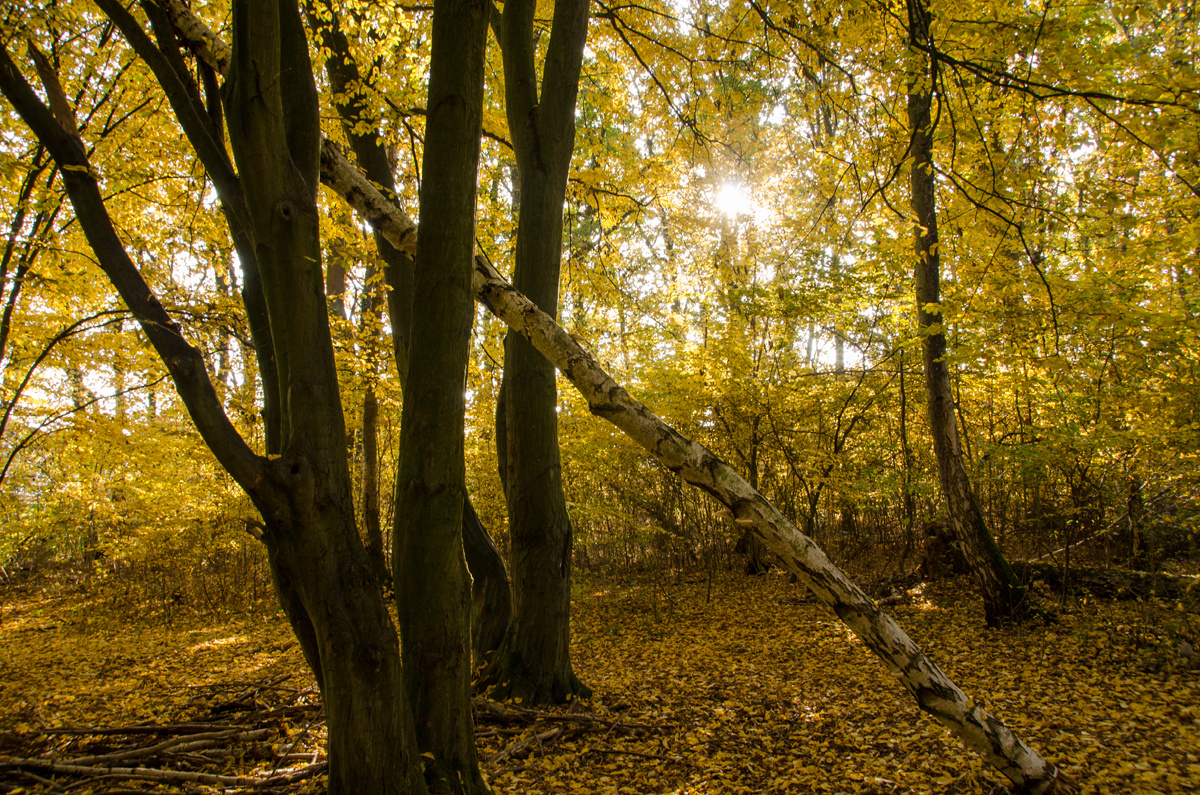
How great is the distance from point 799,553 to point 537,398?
244 centimetres

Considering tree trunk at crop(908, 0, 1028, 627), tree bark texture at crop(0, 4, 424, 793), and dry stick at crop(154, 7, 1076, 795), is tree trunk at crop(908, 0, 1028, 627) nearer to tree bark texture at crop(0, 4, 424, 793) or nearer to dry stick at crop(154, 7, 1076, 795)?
dry stick at crop(154, 7, 1076, 795)

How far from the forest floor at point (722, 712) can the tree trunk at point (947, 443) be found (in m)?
0.42

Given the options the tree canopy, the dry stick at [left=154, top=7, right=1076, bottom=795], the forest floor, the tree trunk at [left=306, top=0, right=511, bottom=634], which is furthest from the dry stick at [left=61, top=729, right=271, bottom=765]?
the dry stick at [left=154, top=7, right=1076, bottom=795]

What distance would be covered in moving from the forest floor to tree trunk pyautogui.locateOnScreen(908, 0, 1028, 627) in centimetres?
42

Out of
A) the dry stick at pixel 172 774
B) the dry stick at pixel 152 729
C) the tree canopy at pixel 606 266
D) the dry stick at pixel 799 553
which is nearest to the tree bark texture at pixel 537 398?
the tree canopy at pixel 606 266

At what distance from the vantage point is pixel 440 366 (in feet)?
7.27

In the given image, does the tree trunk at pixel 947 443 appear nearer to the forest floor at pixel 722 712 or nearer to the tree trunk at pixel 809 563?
the forest floor at pixel 722 712

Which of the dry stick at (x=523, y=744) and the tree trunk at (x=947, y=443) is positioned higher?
the tree trunk at (x=947, y=443)

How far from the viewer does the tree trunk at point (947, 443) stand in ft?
19.1

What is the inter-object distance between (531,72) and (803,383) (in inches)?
225

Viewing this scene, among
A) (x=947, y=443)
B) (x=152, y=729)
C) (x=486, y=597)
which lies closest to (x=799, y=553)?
(x=486, y=597)

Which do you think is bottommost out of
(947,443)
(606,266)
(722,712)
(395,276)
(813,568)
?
(722,712)

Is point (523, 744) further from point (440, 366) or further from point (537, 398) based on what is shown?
point (440, 366)

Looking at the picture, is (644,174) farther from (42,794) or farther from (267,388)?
(42,794)
